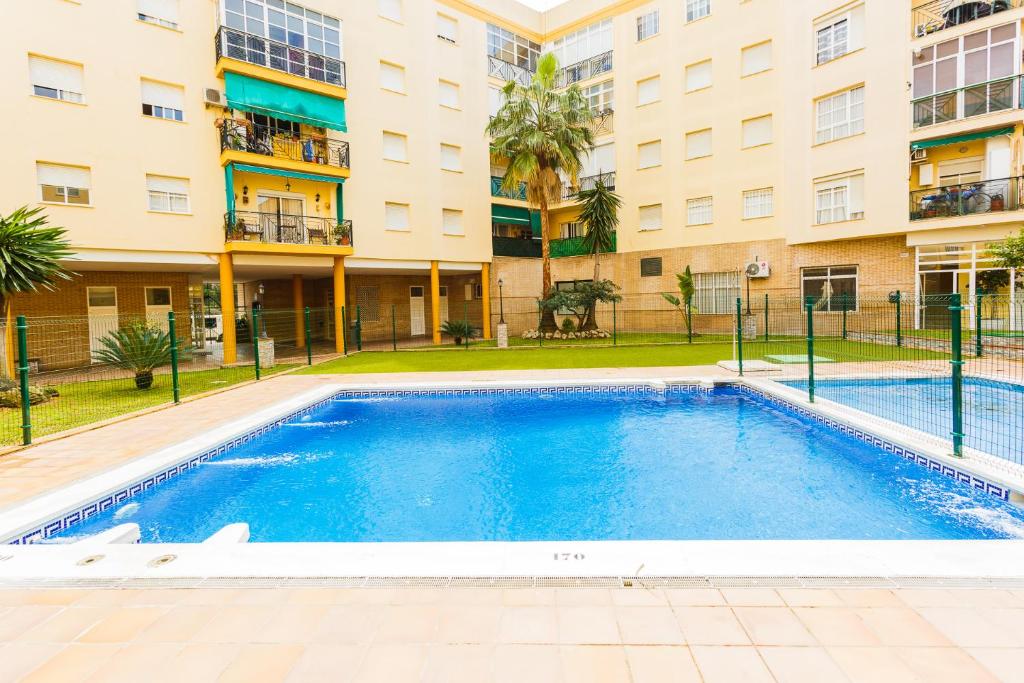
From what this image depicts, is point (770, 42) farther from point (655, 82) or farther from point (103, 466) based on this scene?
point (103, 466)

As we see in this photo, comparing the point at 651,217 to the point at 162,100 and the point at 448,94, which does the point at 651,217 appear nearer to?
the point at 448,94

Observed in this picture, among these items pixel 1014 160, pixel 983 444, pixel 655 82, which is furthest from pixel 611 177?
pixel 983 444

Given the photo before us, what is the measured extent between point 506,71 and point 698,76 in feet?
28.5

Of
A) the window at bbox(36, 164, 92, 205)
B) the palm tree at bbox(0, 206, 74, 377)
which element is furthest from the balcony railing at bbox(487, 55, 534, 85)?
the palm tree at bbox(0, 206, 74, 377)

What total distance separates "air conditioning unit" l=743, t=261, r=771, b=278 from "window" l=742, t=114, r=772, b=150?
4608 millimetres

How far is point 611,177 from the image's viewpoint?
24797 mm

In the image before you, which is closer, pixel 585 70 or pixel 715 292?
pixel 715 292

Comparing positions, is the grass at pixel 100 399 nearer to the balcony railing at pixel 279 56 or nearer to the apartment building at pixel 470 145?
the apartment building at pixel 470 145

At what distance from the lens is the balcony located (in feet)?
83.9

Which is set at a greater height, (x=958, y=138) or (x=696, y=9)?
(x=696, y=9)

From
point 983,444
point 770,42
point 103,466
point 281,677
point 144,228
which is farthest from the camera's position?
point 770,42

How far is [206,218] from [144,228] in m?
1.62

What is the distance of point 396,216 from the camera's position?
2094cm

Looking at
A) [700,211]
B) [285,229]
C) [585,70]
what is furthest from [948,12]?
[285,229]
